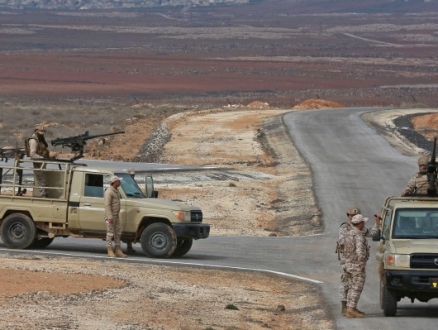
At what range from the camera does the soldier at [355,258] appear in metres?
16.5

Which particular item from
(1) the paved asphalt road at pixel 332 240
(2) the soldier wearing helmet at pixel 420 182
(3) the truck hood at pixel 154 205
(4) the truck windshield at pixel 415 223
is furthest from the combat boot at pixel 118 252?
(4) the truck windshield at pixel 415 223

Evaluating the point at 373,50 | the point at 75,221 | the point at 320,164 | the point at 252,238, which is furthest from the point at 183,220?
the point at 373,50

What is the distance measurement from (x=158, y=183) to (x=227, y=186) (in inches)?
97.9

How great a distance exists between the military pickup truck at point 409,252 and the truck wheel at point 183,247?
714 centimetres

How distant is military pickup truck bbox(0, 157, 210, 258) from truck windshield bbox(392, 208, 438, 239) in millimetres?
6683

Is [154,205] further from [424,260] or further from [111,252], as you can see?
[424,260]

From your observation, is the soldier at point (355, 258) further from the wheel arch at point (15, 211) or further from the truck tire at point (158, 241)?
the wheel arch at point (15, 211)

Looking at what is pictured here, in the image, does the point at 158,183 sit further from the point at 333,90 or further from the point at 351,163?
the point at 333,90

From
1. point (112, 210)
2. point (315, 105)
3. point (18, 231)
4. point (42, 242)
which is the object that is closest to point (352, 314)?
point (112, 210)

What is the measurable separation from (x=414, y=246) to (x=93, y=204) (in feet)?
28.6

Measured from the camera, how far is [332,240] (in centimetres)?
2900

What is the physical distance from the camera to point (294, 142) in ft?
184

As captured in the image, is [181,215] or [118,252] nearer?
[181,215]

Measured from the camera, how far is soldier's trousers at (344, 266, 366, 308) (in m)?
16.5
